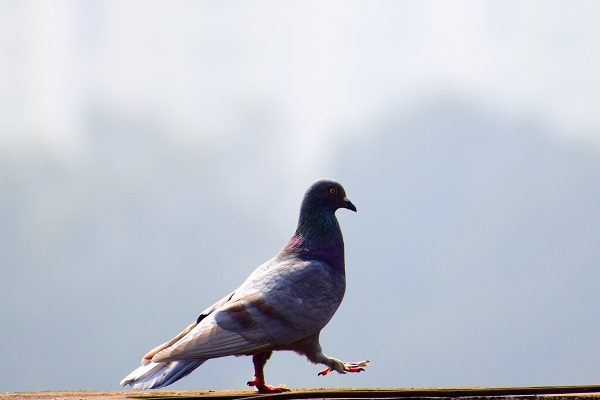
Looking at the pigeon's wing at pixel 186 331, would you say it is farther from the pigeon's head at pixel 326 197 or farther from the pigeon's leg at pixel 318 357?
the pigeon's head at pixel 326 197

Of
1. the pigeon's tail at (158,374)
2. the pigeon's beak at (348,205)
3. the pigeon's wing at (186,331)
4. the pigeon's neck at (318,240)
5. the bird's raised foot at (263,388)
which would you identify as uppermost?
the pigeon's beak at (348,205)

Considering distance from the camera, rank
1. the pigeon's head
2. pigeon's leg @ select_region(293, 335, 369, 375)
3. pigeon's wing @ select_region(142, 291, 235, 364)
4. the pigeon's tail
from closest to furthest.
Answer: the pigeon's tail → pigeon's wing @ select_region(142, 291, 235, 364) → pigeon's leg @ select_region(293, 335, 369, 375) → the pigeon's head

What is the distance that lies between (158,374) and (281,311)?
149 centimetres

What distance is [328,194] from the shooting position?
10469 mm

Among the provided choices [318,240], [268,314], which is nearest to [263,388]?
[268,314]

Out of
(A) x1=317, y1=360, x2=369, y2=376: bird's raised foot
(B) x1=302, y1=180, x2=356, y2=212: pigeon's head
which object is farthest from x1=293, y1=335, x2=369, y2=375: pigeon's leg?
(B) x1=302, y1=180, x2=356, y2=212: pigeon's head

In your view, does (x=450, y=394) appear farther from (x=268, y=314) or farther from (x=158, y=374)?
(x=158, y=374)

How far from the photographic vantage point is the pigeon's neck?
10.2 meters

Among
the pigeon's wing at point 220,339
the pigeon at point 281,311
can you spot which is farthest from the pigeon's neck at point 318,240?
the pigeon's wing at point 220,339

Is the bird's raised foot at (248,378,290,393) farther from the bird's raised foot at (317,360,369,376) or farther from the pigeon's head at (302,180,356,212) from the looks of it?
the pigeon's head at (302,180,356,212)

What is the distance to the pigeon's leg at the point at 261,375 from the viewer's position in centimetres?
935

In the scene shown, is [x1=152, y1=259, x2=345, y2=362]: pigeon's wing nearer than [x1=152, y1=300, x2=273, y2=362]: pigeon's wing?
No

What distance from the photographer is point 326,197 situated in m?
10.5

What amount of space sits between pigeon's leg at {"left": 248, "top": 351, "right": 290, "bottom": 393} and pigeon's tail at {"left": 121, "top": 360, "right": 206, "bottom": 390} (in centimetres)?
83
